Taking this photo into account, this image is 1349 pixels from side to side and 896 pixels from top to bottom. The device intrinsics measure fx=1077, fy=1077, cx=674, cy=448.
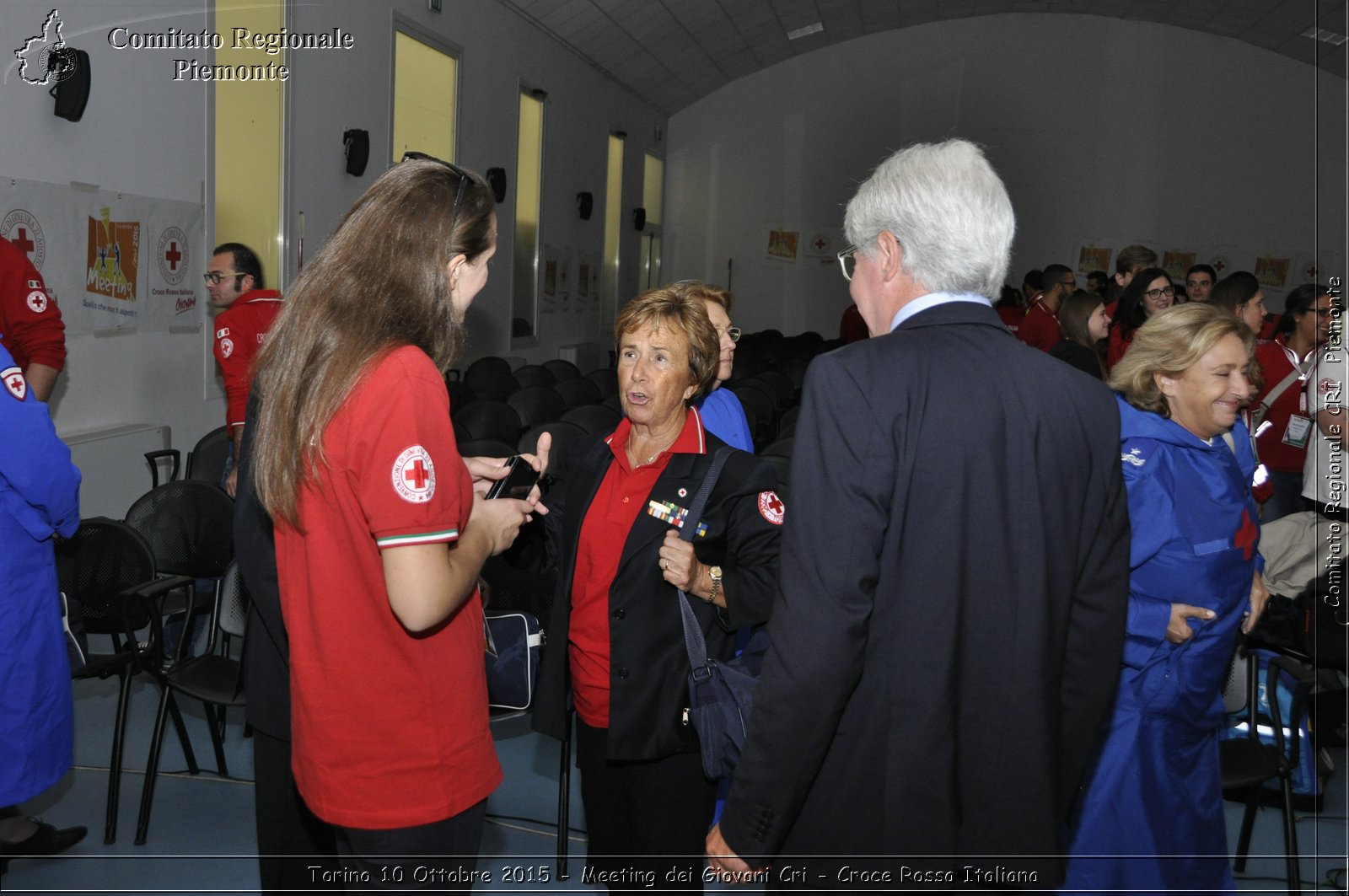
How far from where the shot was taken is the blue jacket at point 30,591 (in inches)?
103

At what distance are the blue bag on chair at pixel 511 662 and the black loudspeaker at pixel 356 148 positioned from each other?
712 cm

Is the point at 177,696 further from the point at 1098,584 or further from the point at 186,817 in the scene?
the point at 1098,584

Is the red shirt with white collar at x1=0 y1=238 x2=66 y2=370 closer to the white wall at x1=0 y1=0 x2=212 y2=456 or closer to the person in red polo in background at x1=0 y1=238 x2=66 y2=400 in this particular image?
the person in red polo in background at x1=0 y1=238 x2=66 y2=400

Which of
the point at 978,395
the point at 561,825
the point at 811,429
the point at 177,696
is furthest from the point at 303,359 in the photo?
the point at 177,696

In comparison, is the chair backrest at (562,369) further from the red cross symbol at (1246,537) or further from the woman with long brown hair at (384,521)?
the woman with long brown hair at (384,521)

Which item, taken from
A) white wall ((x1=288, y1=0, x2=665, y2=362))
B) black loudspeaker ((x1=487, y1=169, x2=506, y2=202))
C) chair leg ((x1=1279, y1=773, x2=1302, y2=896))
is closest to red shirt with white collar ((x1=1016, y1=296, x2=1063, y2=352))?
white wall ((x1=288, y1=0, x2=665, y2=362))

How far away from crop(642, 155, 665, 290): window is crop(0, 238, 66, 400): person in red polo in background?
43.4 ft

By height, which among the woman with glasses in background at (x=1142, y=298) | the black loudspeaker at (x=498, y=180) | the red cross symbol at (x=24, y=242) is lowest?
the woman with glasses in background at (x=1142, y=298)

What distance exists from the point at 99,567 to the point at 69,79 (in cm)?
326

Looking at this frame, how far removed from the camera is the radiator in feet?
18.4

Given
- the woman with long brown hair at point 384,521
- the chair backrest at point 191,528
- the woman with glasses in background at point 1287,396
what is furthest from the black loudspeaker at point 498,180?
the woman with long brown hair at point 384,521

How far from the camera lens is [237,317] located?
511 centimetres

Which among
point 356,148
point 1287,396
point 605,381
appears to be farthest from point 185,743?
point 356,148

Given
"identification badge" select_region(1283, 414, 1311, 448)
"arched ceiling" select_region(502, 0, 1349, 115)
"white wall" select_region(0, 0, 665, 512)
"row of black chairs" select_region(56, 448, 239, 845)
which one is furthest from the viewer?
"arched ceiling" select_region(502, 0, 1349, 115)
